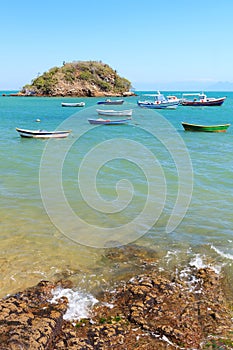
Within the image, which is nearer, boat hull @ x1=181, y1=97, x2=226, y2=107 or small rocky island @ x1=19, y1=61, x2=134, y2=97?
boat hull @ x1=181, y1=97, x2=226, y2=107

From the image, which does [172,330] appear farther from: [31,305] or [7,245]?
[7,245]

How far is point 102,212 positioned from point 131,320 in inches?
293

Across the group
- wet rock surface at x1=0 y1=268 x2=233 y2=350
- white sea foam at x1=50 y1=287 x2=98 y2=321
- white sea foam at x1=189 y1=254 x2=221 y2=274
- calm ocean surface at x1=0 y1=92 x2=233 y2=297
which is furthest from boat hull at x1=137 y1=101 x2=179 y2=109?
white sea foam at x1=50 y1=287 x2=98 y2=321

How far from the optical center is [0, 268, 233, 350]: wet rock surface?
268 inches

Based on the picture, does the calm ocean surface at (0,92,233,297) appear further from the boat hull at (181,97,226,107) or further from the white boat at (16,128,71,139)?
the boat hull at (181,97,226,107)

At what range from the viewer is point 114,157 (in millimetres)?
26250

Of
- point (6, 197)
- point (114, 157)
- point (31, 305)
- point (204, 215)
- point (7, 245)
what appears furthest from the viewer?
point (114, 157)

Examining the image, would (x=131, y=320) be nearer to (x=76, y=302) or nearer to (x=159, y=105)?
(x=76, y=302)

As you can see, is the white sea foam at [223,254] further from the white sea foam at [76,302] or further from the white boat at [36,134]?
the white boat at [36,134]

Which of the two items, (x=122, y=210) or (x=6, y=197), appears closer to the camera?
(x=122, y=210)

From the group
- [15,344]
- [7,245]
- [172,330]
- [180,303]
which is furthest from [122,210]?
[15,344]

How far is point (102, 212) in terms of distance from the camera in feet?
48.2

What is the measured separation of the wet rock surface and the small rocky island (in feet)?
439

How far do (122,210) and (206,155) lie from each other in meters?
14.7
